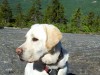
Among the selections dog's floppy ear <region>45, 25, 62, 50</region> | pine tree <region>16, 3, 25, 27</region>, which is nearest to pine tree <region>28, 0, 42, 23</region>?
pine tree <region>16, 3, 25, 27</region>

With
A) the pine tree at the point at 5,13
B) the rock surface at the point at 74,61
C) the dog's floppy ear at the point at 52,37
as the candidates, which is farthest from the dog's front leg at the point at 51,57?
the pine tree at the point at 5,13

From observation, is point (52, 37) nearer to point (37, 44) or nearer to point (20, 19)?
point (37, 44)

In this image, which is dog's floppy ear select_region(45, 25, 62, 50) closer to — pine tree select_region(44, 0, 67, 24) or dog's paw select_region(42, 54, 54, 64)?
dog's paw select_region(42, 54, 54, 64)

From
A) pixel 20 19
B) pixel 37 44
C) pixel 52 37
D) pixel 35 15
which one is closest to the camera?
pixel 52 37

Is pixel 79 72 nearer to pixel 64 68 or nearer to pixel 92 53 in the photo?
pixel 92 53

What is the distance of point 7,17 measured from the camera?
5803 cm

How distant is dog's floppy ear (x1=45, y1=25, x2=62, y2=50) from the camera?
17.3 ft

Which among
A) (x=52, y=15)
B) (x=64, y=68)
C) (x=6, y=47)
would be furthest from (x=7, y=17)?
(x=64, y=68)

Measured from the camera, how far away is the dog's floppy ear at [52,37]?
17.3 feet

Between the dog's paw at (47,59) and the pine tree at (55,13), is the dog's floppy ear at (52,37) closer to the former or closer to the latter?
the dog's paw at (47,59)

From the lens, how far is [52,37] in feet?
17.4

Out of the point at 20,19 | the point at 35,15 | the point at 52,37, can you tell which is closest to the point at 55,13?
the point at 35,15

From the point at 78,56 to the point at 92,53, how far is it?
0.74 m

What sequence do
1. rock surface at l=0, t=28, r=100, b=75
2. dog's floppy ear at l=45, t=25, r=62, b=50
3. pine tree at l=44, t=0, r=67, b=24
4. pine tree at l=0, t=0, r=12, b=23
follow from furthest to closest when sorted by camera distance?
pine tree at l=0, t=0, r=12, b=23 → pine tree at l=44, t=0, r=67, b=24 → rock surface at l=0, t=28, r=100, b=75 → dog's floppy ear at l=45, t=25, r=62, b=50
